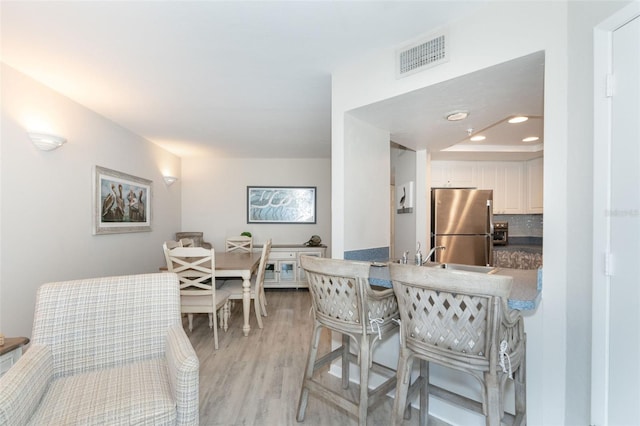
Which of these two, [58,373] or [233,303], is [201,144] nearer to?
[233,303]

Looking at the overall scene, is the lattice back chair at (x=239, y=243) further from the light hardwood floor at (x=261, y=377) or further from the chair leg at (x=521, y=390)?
the chair leg at (x=521, y=390)

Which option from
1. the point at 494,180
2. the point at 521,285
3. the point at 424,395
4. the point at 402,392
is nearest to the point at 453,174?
the point at 494,180

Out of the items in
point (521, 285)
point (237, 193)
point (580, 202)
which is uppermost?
point (237, 193)

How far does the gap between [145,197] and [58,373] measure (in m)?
3.02

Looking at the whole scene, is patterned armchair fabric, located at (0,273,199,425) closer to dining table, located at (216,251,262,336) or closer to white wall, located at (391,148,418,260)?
dining table, located at (216,251,262,336)

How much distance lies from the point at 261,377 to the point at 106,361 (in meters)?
1.13

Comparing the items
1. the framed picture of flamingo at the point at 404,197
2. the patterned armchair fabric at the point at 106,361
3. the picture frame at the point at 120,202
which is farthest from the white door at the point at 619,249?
the picture frame at the point at 120,202

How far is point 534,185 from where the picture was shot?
430 centimetres

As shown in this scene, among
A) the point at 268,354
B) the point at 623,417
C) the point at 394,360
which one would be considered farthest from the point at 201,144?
the point at 623,417

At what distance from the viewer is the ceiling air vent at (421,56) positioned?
1.63m

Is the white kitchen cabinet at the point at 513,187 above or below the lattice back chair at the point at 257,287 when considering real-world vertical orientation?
above

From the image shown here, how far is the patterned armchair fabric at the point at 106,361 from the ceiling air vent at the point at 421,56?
6.28ft

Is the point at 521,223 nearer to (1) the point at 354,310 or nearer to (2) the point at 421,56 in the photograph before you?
(2) the point at 421,56

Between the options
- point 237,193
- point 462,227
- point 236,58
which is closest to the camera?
point 236,58
